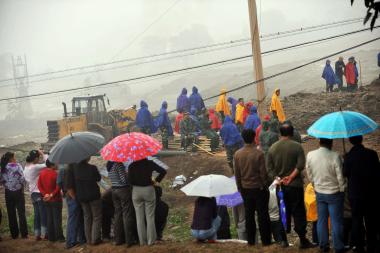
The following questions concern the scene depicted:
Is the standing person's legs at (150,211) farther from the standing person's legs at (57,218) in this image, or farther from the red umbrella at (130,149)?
the standing person's legs at (57,218)

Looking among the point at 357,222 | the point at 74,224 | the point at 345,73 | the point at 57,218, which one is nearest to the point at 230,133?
the point at 57,218

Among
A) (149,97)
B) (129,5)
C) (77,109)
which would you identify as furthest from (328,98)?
(129,5)

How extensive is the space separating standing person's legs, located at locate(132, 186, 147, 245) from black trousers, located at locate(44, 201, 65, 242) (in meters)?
2.11

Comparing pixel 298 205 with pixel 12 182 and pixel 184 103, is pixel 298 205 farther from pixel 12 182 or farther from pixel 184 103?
pixel 184 103

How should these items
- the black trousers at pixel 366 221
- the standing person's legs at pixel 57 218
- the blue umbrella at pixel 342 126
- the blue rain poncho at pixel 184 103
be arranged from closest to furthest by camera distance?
the black trousers at pixel 366 221
the blue umbrella at pixel 342 126
the standing person's legs at pixel 57 218
the blue rain poncho at pixel 184 103

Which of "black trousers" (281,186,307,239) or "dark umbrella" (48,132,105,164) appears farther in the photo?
"dark umbrella" (48,132,105,164)

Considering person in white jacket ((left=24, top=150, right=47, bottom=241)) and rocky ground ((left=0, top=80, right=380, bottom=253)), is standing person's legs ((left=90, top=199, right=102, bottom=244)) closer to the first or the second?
rocky ground ((left=0, top=80, right=380, bottom=253))

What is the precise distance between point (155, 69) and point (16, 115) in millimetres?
33333

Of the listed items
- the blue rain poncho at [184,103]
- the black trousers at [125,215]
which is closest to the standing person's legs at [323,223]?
the black trousers at [125,215]

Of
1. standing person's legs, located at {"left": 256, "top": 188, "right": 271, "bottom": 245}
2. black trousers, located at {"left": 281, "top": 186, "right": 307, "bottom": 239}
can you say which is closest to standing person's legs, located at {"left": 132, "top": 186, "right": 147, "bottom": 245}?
standing person's legs, located at {"left": 256, "top": 188, "right": 271, "bottom": 245}

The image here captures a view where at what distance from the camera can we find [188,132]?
2017 centimetres

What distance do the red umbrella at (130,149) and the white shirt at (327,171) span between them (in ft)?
8.15

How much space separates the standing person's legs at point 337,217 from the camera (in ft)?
22.1

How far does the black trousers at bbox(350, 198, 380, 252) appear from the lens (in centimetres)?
636
